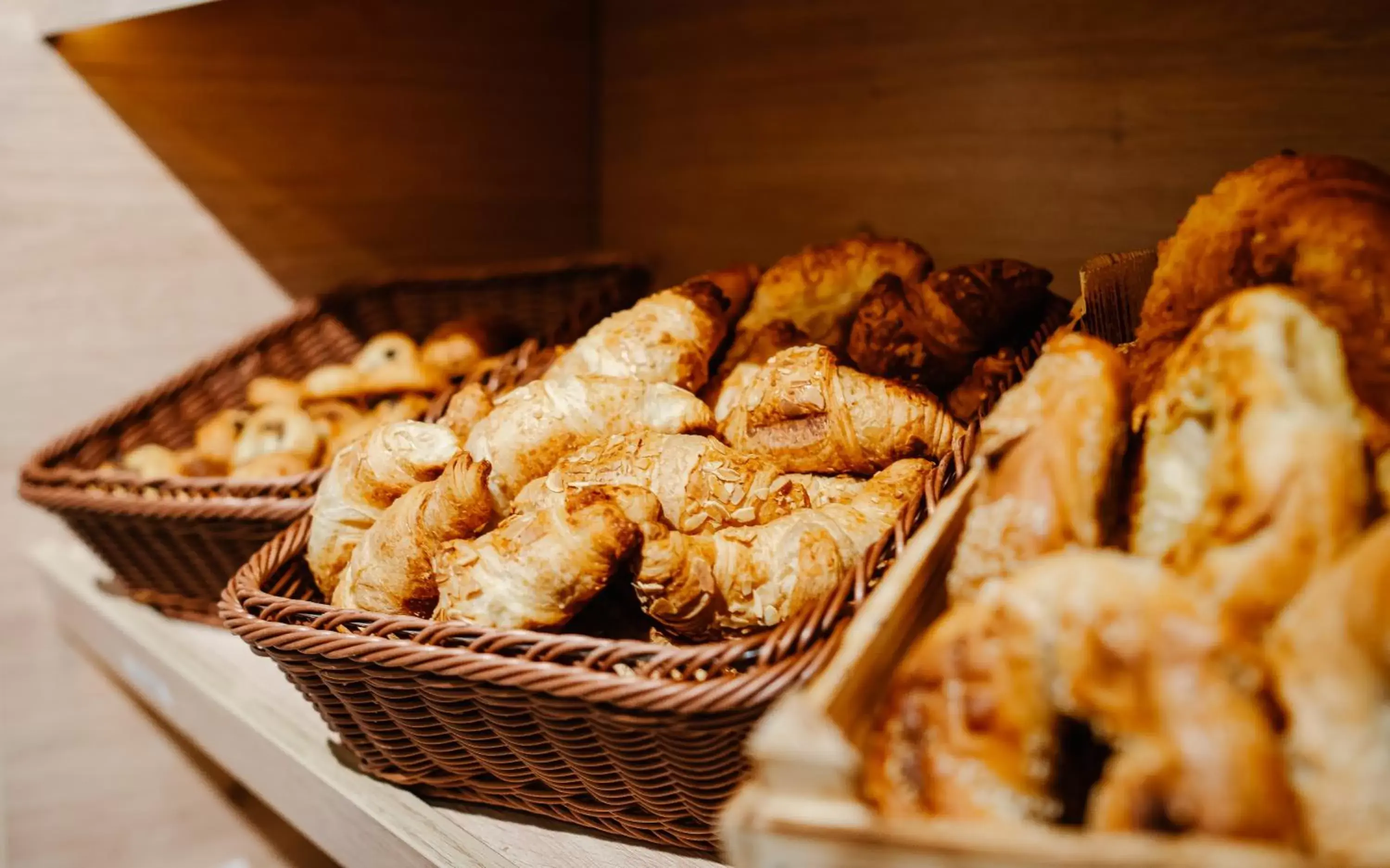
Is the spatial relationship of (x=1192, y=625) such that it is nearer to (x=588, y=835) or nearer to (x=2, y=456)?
(x=588, y=835)

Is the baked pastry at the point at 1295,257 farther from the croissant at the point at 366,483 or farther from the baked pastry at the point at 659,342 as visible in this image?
the croissant at the point at 366,483

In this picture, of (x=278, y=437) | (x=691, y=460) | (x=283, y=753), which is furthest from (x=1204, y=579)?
(x=278, y=437)

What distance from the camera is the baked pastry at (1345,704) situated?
18.6 inches

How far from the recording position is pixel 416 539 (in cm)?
98

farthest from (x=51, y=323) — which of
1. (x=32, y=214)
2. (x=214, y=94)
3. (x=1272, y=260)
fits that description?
(x=1272, y=260)

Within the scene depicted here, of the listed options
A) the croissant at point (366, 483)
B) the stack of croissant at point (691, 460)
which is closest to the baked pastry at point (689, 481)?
the stack of croissant at point (691, 460)

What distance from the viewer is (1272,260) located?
68 cm

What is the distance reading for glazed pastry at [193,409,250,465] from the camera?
1.57 metres

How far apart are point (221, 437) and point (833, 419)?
43.1 inches

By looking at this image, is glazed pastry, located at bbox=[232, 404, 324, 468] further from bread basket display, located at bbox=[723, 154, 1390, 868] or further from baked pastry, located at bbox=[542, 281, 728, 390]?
bread basket display, located at bbox=[723, 154, 1390, 868]

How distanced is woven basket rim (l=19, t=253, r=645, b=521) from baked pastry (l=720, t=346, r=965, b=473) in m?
0.61

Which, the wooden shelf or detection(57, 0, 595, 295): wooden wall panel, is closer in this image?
the wooden shelf

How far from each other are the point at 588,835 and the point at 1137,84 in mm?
1109

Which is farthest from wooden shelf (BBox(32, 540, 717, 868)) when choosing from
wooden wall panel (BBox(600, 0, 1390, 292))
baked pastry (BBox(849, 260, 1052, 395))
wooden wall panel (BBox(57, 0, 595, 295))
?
wooden wall panel (BBox(600, 0, 1390, 292))
